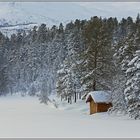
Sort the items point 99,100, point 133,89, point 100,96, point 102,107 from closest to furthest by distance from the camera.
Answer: point 133,89
point 100,96
point 99,100
point 102,107

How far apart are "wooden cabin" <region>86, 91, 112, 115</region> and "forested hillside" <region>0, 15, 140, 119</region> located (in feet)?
4.71

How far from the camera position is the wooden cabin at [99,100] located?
48.8 metres

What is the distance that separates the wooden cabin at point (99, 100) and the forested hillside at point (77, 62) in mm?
1436

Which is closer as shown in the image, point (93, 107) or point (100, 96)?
point (100, 96)

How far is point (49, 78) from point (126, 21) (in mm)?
37090

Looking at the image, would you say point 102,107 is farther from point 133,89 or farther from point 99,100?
point 133,89

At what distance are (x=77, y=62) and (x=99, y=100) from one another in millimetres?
16927

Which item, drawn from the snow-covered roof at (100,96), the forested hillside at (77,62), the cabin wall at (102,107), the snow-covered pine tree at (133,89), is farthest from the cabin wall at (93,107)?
the snow-covered pine tree at (133,89)

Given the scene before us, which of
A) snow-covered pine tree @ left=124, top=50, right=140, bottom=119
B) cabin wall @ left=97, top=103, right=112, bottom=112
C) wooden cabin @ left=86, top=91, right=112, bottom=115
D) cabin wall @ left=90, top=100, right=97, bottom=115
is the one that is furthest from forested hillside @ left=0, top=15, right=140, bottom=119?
cabin wall @ left=90, top=100, right=97, bottom=115

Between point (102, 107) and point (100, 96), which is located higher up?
point (100, 96)

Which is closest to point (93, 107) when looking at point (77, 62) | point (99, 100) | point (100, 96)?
point (99, 100)

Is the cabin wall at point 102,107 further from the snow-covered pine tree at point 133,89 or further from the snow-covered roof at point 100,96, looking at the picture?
the snow-covered pine tree at point 133,89

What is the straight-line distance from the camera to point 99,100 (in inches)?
1935

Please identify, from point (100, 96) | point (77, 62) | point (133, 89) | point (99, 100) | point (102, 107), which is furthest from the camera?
point (77, 62)
